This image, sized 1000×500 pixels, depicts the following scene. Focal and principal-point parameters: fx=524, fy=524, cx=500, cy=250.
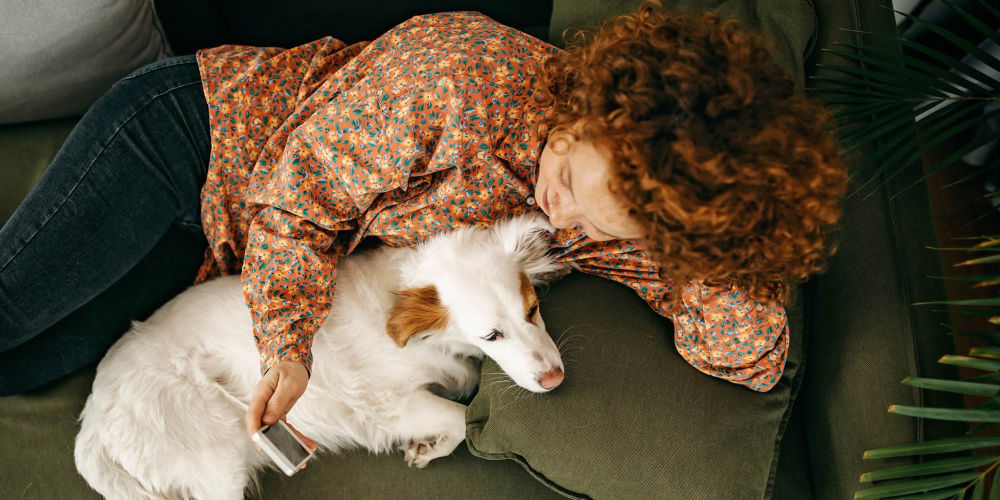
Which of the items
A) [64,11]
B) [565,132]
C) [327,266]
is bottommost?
[327,266]

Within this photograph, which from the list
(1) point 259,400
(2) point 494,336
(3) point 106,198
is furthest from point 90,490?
(2) point 494,336

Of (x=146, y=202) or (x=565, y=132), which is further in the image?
(x=146, y=202)

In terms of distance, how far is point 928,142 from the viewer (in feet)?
4.29

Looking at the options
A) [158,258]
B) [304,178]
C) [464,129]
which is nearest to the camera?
[464,129]

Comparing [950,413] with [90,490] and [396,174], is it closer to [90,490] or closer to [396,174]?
[396,174]

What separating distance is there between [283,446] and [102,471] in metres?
0.64

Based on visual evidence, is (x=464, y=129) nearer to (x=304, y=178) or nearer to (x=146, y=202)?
(x=304, y=178)

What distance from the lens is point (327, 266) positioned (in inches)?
57.4

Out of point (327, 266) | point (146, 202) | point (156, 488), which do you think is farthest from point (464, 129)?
point (156, 488)

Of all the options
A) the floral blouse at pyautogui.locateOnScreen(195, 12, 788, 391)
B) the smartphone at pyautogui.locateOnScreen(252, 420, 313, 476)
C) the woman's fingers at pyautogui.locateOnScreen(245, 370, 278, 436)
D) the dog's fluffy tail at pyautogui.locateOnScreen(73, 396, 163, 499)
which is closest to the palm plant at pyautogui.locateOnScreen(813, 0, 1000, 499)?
the floral blouse at pyautogui.locateOnScreen(195, 12, 788, 391)

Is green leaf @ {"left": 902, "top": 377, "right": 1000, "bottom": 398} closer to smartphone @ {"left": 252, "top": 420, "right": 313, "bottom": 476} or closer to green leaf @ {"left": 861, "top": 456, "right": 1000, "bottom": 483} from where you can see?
green leaf @ {"left": 861, "top": 456, "right": 1000, "bottom": 483}

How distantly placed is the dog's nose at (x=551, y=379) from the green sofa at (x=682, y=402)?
6 centimetres

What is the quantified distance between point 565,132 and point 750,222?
0.39m

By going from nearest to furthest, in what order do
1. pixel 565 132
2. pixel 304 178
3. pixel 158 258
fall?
1. pixel 565 132
2. pixel 304 178
3. pixel 158 258
